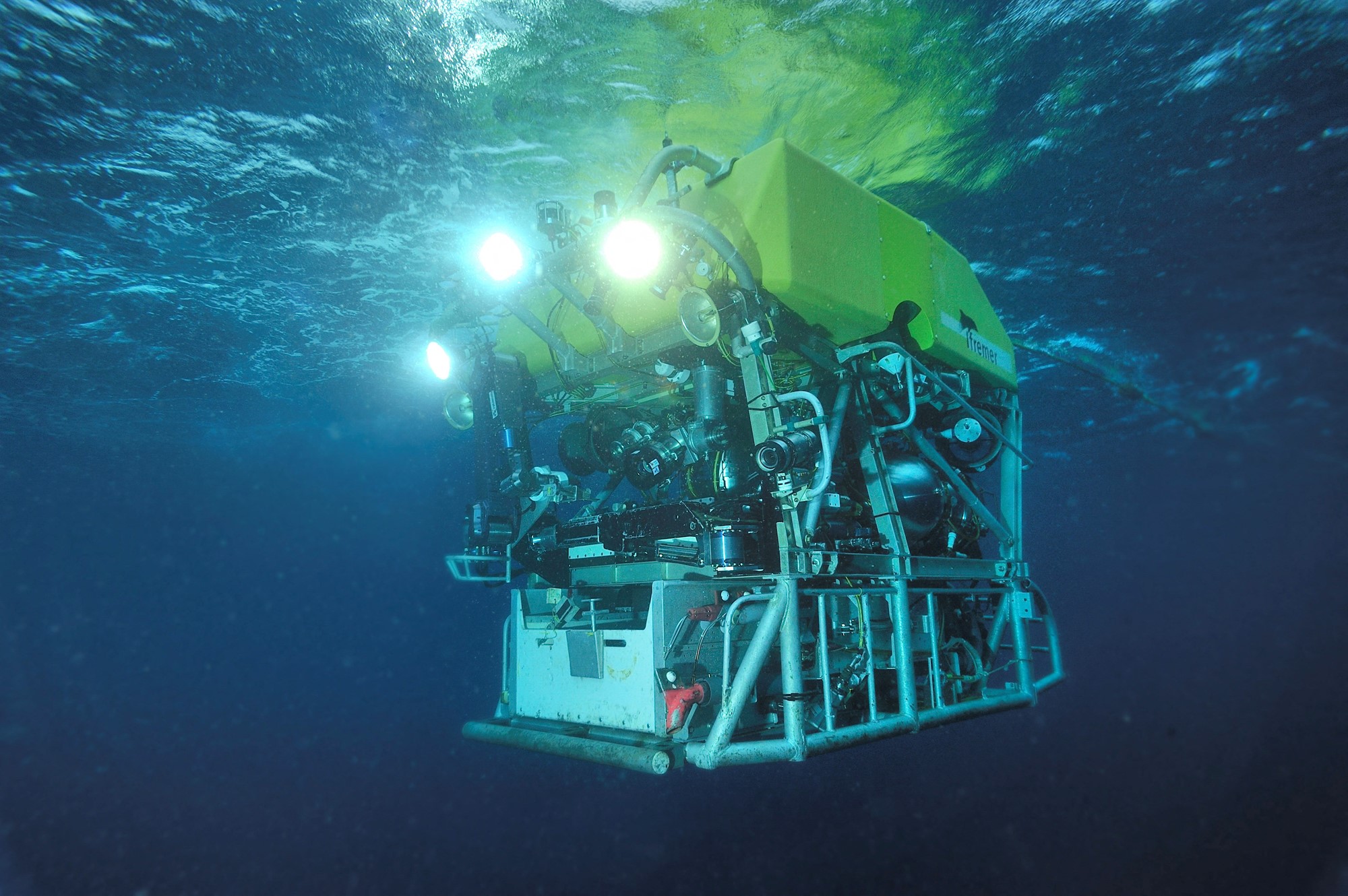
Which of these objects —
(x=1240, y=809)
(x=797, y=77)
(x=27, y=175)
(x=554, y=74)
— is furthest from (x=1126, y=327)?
(x=1240, y=809)

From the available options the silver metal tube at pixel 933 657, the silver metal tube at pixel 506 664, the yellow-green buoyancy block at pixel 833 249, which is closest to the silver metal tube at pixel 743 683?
the silver metal tube at pixel 933 657

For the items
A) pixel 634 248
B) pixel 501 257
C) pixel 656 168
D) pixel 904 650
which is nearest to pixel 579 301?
pixel 501 257

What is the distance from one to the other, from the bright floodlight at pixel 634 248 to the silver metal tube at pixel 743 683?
2.42 meters

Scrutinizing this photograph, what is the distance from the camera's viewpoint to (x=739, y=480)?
5180 millimetres

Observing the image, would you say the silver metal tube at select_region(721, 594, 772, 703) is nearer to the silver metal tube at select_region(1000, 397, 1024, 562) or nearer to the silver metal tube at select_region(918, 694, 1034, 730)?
the silver metal tube at select_region(918, 694, 1034, 730)

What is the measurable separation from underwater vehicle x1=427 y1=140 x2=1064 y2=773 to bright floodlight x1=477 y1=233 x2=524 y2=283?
20mm

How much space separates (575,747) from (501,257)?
3.94 metres

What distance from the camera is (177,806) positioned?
20.1 metres

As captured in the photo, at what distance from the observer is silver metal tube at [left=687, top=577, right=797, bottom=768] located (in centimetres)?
346

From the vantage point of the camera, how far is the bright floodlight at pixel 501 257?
5.03m

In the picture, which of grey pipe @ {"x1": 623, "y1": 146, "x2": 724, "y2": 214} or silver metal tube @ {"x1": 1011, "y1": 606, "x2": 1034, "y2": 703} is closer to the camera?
grey pipe @ {"x1": 623, "y1": 146, "x2": 724, "y2": 214}

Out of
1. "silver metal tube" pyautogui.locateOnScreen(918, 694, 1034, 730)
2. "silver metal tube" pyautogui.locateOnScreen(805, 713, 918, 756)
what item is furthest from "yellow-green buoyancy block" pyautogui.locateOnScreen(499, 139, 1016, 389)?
"silver metal tube" pyautogui.locateOnScreen(918, 694, 1034, 730)

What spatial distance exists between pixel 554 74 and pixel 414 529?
3311 centimetres

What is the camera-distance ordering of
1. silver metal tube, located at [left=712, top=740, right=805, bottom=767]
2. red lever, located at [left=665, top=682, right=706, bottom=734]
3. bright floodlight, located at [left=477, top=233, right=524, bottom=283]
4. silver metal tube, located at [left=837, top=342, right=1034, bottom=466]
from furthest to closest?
silver metal tube, located at [left=837, top=342, right=1034, bottom=466] < bright floodlight, located at [left=477, top=233, right=524, bottom=283] < red lever, located at [left=665, top=682, right=706, bottom=734] < silver metal tube, located at [left=712, top=740, right=805, bottom=767]
